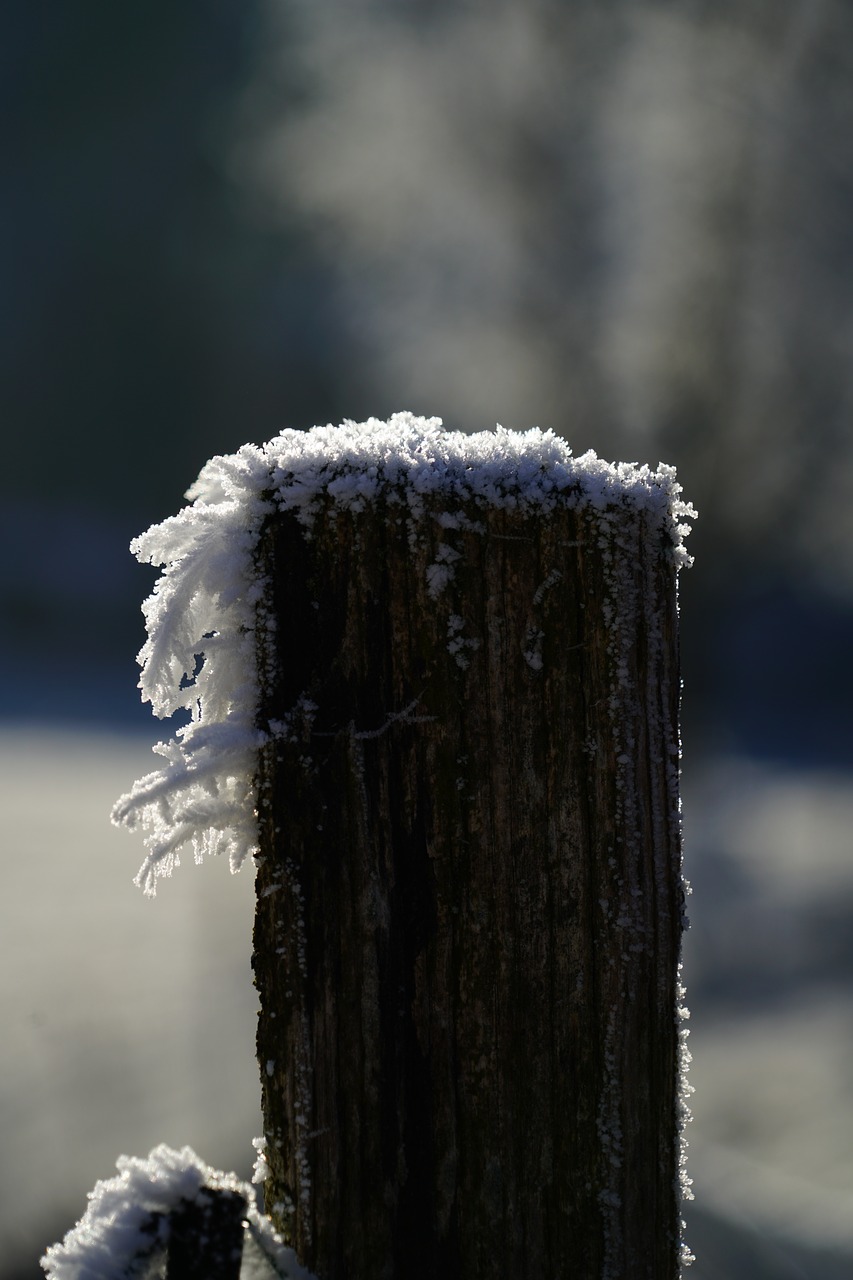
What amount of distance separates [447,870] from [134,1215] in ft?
1.51

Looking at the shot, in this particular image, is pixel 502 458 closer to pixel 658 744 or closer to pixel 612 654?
pixel 612 654

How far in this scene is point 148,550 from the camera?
1.18m

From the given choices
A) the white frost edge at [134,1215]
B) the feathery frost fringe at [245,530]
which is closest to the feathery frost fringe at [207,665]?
the feathery frost fringe at [245,530]

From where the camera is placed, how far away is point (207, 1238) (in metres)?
0.83

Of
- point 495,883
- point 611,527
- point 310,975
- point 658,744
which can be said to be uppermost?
point 611,527

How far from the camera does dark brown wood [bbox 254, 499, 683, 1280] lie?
3.29 feet

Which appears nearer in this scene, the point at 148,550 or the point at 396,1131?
the point at 396,1131

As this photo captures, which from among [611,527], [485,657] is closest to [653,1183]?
[485,657]

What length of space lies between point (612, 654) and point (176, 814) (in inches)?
23.3

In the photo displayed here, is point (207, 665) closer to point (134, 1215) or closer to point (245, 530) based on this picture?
point (245, 530)

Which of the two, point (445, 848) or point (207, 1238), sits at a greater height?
point (445, 848)

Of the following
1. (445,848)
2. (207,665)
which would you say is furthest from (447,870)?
(207,665)

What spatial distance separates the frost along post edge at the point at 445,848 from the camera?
3.30ft

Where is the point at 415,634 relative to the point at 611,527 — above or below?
below
